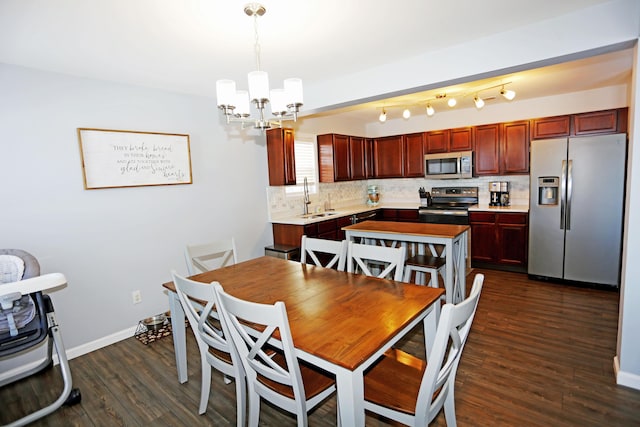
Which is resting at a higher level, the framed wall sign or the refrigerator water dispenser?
the framed wall sign

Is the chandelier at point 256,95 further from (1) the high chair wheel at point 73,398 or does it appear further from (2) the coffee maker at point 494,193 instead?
(2) the coffee maker at point 494,193

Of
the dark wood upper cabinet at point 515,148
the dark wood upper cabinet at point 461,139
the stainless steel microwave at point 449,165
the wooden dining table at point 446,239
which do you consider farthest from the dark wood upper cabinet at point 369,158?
the wooden dining table at point 446,239

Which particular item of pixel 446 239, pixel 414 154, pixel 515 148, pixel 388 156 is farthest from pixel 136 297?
pixel 515 148

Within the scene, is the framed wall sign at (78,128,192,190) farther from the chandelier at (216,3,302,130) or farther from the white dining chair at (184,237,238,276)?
the chandelier at (216,3,302,130)

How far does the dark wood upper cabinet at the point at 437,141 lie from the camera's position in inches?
211

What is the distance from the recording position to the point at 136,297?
3223mm

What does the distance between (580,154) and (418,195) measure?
2.61 meters

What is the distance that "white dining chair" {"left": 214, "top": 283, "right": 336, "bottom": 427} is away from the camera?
4.45 feet

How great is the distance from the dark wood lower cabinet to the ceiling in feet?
6.98

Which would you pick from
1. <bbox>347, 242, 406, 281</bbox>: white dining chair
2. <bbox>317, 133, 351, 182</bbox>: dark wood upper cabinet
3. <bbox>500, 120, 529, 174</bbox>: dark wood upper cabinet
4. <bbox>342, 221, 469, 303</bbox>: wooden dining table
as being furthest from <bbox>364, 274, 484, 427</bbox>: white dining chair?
A: <bbox>500, 120, 529, 174</bbox>: dark wood upper cabinet

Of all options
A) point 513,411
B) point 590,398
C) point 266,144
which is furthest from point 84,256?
point 590,398

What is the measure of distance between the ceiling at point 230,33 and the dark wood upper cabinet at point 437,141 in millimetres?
2304

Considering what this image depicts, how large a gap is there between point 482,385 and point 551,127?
3.81m

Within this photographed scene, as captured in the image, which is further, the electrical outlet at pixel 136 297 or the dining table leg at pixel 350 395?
the electrical outlet at pixel 136 297
